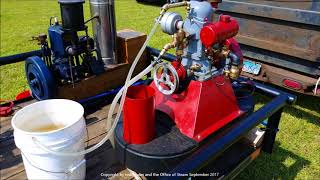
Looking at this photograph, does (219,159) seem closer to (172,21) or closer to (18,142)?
(172,21)

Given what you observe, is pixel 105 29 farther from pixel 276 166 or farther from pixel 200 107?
pixel 276 166

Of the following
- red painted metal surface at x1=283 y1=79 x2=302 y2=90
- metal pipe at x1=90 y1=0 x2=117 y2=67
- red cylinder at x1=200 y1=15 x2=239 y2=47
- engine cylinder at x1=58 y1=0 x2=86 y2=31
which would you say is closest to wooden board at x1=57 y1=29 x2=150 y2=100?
metal pipe at x1=90 y1=0 x2=117 y2=67

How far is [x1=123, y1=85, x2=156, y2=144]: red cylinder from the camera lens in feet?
5.80

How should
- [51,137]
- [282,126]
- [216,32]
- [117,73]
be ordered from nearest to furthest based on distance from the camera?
[51,137]
[216,32]
[117,73]
[282,126]

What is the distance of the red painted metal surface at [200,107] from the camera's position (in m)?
1.98

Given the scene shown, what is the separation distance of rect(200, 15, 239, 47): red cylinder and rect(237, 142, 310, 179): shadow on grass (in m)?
1.33

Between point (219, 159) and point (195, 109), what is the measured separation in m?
0.51

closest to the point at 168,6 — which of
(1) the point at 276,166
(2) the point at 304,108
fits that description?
(1) the point at 276,166

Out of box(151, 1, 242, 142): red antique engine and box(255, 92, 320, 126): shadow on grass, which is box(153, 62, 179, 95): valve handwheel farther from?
box(255, 92, 320, 126): shadow on grass

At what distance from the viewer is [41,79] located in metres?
2.45

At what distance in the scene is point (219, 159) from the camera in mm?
2256

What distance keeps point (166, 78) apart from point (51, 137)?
0.78 metres

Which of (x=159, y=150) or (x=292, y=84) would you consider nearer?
(x=159, y=150)

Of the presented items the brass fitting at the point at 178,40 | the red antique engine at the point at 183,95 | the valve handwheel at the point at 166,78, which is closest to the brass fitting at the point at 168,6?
the red antique engine at the point at 183,95
